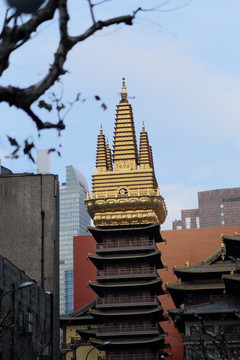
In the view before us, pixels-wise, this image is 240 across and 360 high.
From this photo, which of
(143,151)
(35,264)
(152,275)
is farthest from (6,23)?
(143,151)

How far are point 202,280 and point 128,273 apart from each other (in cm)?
946

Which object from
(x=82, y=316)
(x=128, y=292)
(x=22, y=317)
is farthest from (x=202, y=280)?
(x=22, y=317)

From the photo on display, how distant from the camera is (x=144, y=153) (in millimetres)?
92312

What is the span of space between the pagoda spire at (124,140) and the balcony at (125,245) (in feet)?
31.1

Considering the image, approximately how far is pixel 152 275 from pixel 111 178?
13.8 metres

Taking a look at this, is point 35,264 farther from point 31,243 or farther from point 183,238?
point 183,238

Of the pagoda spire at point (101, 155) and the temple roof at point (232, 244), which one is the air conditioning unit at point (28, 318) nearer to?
the temple roof at point (232, 244)

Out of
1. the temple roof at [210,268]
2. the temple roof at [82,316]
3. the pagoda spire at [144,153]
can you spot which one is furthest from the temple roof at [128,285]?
the pagoda spire at [144,153]

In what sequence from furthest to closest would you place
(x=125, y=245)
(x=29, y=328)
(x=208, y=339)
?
(x=125, y=245) → (x=208, y=339) → (x=29, y=328)

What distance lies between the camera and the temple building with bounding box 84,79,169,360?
8175cm

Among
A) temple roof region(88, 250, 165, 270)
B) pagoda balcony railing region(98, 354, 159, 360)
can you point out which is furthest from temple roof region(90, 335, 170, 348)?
temple roof region(88, 250, 165, 270)

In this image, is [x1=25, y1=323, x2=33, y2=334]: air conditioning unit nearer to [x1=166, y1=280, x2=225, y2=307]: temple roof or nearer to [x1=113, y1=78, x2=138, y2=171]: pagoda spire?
[x1=166, y1=280, x2=225, y2=307]: temple roof

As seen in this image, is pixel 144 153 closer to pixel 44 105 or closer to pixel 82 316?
pixel 82 316

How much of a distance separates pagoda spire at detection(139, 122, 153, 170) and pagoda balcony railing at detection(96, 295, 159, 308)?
16564 mm
